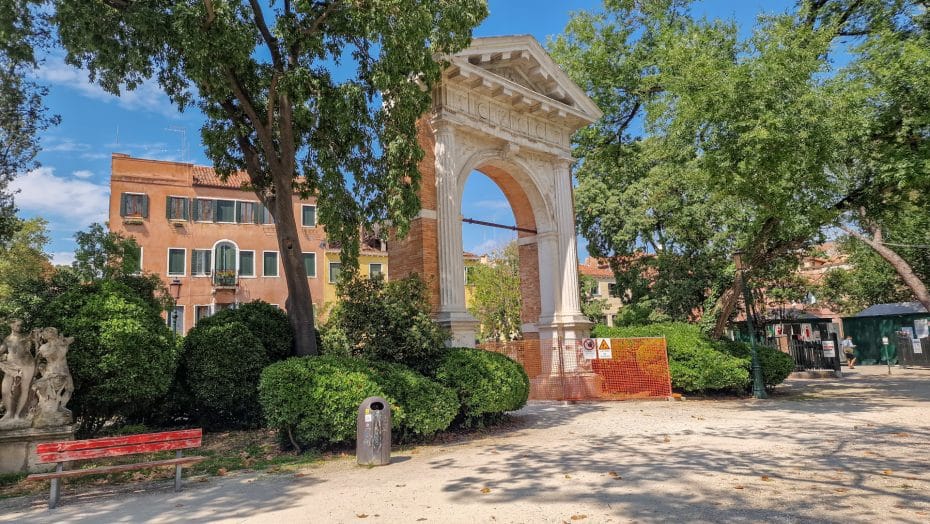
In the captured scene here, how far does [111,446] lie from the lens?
618 centimetres

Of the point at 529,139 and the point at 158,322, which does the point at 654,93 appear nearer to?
the point at 529,139

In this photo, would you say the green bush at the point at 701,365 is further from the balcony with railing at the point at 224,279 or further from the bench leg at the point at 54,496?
the balcony with railing at the point at 224,279

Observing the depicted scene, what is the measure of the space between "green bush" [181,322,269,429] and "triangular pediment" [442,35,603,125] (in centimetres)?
805

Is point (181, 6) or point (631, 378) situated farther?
point (631, 378)

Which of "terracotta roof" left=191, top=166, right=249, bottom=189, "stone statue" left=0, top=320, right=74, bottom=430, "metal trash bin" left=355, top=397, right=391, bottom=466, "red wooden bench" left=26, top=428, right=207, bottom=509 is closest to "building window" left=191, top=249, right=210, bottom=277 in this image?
"terracotta roof" left=191, top=166, right=249, bottom=189

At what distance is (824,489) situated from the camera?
5.61 meters

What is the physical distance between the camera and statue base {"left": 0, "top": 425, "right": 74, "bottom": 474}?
753 centimetres

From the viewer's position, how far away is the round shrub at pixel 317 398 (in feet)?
26.6

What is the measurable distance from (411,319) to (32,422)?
5.86 meters

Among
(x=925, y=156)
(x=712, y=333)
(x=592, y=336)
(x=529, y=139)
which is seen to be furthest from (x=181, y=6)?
(x=712, y=333)

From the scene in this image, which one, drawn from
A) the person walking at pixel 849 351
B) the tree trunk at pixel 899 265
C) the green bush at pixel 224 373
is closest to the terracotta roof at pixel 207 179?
the green bush at pixel 224 373

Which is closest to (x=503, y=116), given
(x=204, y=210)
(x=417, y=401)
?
(x=417, y=401)

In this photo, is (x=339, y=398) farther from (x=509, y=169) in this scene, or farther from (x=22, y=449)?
(x=509, y=169)

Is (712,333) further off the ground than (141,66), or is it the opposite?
(141,66)
